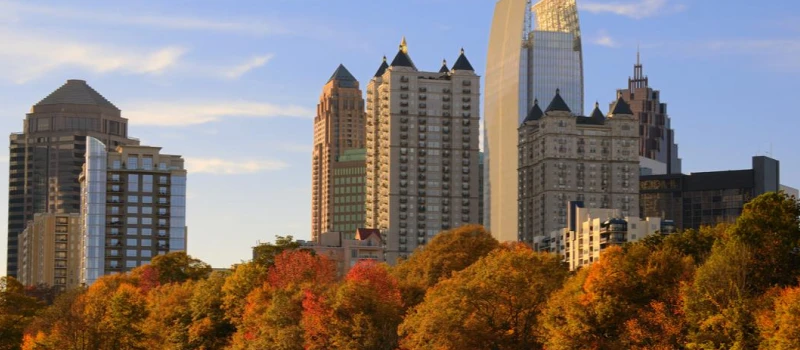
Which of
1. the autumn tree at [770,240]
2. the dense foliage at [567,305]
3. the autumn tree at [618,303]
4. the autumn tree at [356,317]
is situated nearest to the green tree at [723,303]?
the dense foliage at [567,305]

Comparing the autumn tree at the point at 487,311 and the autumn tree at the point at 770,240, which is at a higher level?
the autumn tree at the point at 770,240

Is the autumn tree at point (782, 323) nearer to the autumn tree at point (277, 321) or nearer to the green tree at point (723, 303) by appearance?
the green tree at point (723, 303)

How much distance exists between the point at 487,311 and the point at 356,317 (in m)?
17.8

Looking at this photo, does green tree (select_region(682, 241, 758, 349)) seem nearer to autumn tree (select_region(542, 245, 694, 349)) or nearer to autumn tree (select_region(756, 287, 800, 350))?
autumn tree (select_region(756, 287, 800, 350))

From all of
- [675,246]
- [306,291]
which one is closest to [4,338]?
[306,291]

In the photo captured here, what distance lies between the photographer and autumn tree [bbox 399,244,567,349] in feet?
522

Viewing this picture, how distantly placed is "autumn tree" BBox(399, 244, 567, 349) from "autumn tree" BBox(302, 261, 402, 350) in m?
5.85

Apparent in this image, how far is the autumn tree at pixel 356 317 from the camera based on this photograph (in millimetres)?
174375

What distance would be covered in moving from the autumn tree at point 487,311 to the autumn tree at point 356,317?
585 centimetres

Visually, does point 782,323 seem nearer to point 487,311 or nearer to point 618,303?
point 618,303

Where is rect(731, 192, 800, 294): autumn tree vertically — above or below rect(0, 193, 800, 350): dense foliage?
above

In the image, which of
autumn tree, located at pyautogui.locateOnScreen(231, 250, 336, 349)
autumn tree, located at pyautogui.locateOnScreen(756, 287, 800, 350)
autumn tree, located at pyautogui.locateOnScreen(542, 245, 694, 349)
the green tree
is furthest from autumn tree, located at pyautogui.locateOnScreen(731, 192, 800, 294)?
autumn tree, located at pyautogui.locateOnScreen(231, 250, 336, 349)

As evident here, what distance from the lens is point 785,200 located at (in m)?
155

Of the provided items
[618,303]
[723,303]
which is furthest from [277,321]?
[723,303]
